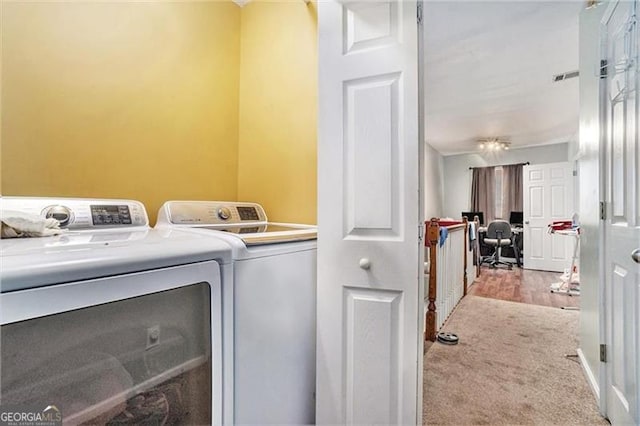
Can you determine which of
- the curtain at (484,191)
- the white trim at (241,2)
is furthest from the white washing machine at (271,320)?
the curtain at (484,191)

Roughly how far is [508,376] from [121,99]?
2.76m

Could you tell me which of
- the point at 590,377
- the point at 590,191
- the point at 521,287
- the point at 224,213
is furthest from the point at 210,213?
the point at 521,287

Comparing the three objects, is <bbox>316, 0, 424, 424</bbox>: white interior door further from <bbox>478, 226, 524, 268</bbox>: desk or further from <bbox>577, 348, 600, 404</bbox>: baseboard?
<bbox>478, 226, 524, 268</bbox>: desk

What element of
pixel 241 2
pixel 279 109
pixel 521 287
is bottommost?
pixel 521 287

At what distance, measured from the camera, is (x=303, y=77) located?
169 cm

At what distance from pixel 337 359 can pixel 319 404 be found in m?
0.21

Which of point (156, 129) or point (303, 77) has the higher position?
point (303, 77)

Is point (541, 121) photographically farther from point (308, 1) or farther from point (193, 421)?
point (193, 421)

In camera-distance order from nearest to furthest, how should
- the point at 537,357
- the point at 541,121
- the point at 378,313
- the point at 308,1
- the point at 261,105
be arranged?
the point at 378,313 < the point at 308,1 < the point at 261,105 < the point at 537,357 < the point at 541,121

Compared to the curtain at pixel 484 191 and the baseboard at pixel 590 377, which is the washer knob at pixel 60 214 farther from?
the curtain at pixel 484 191

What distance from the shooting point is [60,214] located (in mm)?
1078

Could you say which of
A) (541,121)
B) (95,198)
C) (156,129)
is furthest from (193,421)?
(541,121)

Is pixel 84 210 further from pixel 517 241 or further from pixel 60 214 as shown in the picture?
pixel 517 241

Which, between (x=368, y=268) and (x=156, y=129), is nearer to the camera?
(x=368, y=268)
